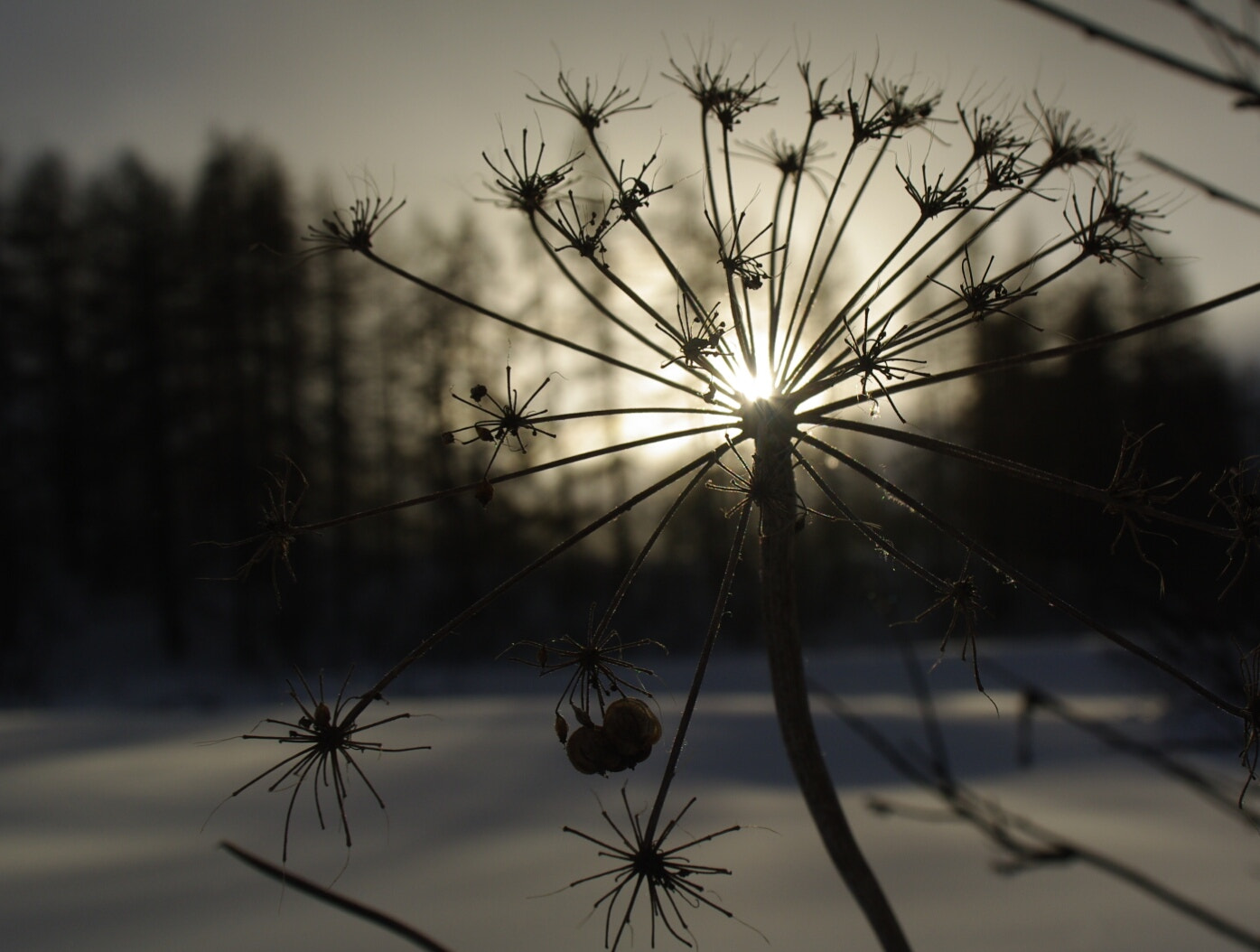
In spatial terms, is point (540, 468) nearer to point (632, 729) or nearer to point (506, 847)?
point (632, 729)

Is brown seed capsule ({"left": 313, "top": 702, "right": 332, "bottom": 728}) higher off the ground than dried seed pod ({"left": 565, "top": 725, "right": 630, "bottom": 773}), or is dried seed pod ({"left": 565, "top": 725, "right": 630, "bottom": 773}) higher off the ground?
brown seed capsule ({"left": 313, "top": 702, "right": 332, "bottom": 728})

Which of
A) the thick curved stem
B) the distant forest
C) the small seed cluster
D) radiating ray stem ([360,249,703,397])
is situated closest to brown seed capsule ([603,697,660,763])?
the small seed cluster

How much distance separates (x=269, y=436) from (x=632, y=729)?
98.9ft

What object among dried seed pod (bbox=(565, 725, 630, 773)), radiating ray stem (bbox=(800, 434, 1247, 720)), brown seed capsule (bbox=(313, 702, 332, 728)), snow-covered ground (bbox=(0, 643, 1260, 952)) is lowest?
snow-covered ground (bbox=(0, 643, 1260, 952))

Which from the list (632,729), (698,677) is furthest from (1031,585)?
(632,729)

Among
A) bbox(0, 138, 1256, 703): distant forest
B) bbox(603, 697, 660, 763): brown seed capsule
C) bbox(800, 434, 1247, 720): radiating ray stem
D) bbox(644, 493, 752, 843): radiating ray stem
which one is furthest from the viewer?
bbox(0, 138, 1256, 703): distant forest

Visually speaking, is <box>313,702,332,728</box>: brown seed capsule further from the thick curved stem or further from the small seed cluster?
the thick curved stem

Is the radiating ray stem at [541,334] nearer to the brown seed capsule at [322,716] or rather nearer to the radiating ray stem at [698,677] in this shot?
the radiating ray stem at [698,677]

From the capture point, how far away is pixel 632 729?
157 cm

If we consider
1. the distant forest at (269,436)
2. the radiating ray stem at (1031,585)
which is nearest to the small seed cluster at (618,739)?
the radiating ray stem at (1031,585)

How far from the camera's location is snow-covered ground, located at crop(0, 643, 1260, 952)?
101 inches

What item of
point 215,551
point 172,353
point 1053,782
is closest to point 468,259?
point 172,353

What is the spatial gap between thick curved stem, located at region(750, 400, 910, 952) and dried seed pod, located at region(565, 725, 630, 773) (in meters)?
0.27

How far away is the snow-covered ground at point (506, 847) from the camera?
2.57 meters
